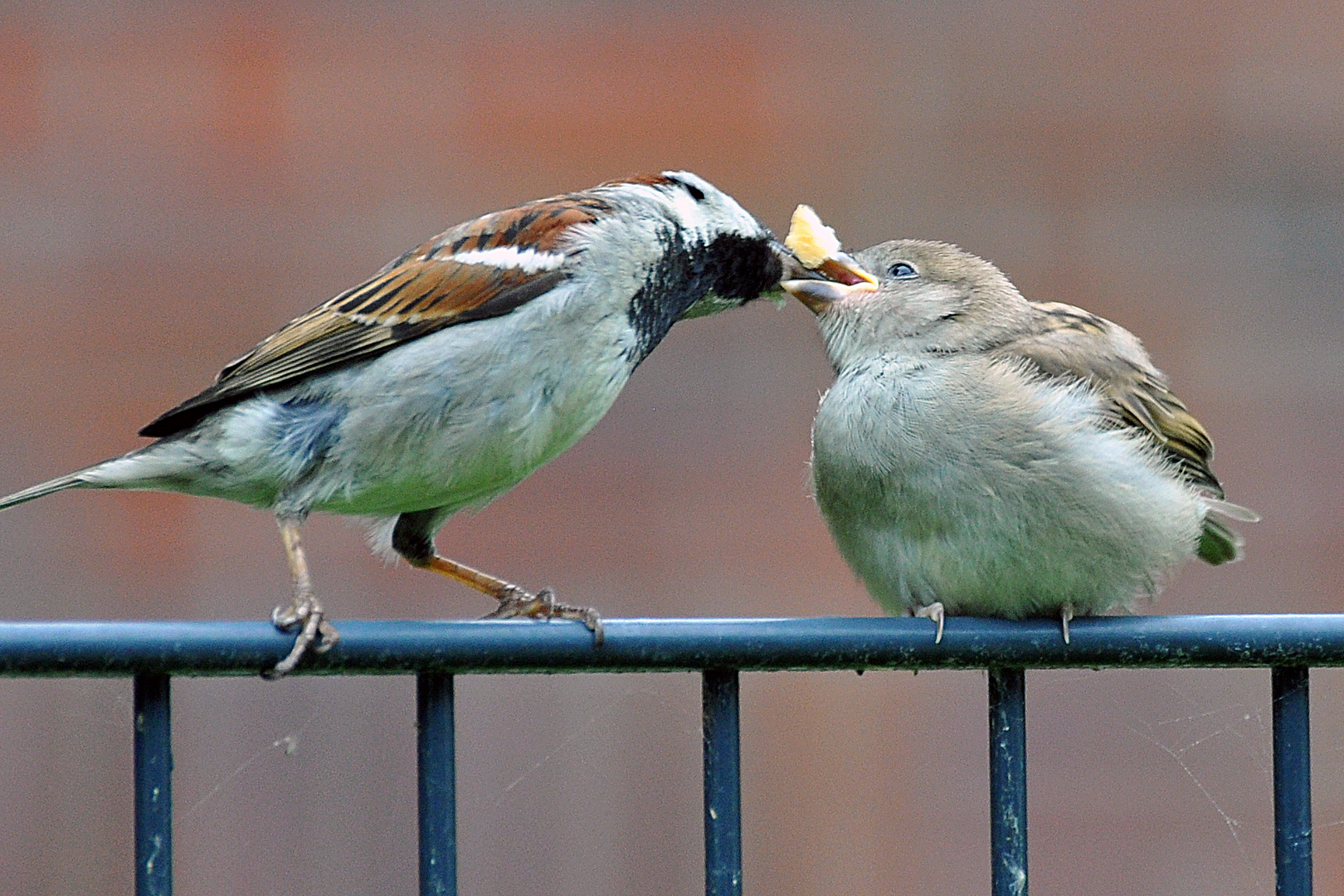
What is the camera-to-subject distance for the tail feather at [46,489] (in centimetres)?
279

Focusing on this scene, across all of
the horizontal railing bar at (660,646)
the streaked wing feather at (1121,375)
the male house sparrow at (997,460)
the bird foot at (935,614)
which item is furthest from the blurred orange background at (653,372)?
the horizontal railing bar at (660,646)

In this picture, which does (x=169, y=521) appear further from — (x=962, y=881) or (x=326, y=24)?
(x=962, y=881)

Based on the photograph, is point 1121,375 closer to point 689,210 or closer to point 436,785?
point 689,210

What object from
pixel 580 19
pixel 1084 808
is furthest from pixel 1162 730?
pixel 580 19

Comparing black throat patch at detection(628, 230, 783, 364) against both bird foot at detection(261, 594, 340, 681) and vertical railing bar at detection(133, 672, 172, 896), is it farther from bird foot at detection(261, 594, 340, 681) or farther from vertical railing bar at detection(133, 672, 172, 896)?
vertical railing bar at detection(133, 672, 172, 896)

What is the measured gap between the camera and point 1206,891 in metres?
5.77

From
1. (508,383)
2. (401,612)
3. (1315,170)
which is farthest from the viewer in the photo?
(1315,170)

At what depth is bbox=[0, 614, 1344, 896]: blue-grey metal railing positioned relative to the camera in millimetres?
1867

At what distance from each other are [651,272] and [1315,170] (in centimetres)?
379

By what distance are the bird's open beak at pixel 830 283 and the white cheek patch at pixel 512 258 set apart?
49 centimetres

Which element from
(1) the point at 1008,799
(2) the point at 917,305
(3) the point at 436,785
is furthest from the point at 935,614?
(3) the point at 436,785

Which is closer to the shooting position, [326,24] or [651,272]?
[651,272]

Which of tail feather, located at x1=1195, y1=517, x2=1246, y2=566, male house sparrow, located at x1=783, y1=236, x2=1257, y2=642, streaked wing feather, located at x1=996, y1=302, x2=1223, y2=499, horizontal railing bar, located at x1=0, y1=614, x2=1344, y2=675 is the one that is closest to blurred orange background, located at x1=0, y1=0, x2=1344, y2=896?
tail feather, located at x1=1195, y1=517, x2=1246, y2=566

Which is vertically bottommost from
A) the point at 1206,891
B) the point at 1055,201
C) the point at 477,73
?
the point at 1206,891
